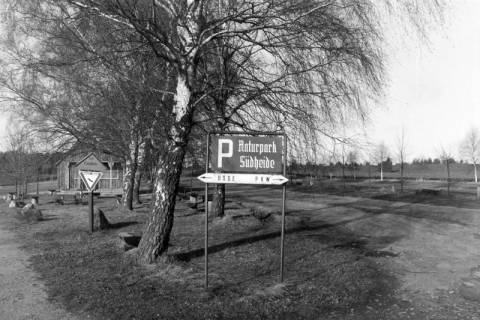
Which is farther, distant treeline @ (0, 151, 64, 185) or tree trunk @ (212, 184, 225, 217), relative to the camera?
distant treeline @ (0, 151, 64, 185)

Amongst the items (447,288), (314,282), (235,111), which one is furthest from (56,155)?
(447,288)

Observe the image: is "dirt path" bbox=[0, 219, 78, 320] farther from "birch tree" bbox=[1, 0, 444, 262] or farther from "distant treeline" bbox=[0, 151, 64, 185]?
"distant treeline" bbox=[0, 151, 64, 185]

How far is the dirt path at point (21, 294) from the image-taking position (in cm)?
505

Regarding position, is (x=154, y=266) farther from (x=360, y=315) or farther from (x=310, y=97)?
(x=310, y=97)

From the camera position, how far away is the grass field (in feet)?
17.4

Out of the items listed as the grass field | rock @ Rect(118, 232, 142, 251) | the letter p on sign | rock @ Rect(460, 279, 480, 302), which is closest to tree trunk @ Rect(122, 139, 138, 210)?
the grass field

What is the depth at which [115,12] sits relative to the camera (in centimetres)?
624

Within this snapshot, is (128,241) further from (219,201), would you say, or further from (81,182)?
(81,182)

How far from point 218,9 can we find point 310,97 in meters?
2.44

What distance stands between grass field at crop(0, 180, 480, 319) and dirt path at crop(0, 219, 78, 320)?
0.56 feet

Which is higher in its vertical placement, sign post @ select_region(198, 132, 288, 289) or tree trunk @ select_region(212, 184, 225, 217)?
sign post @ select_region(198, 132, 288, 289)

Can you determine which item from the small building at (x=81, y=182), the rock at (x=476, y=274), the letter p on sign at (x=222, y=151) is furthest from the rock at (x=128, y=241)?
the small building at (x=81, y=182)

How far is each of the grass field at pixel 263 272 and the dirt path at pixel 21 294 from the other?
0.17m

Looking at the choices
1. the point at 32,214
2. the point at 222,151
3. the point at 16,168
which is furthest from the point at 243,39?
the point at 16,168
